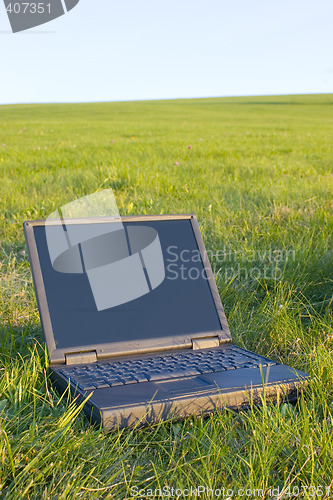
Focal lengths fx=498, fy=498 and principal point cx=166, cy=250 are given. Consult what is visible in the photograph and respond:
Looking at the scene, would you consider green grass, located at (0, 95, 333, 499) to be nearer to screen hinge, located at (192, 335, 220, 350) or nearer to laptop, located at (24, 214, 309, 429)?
laptop, located at (24, 214, 309, 429)

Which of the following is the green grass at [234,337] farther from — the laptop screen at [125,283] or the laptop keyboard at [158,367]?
the laptop screen at [125,283]

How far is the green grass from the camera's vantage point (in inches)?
58.5

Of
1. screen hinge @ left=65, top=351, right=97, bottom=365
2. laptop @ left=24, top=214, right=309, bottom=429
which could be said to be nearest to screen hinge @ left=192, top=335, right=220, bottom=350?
laptop @ left=24, top=214, right=309, bottom=429

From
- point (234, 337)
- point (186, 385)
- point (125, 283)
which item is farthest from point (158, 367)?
point (234, 337)

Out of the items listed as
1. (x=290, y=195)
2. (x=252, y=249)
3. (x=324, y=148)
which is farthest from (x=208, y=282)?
(x=324, y=148)

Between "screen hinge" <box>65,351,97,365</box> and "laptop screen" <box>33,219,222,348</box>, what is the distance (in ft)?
0.14

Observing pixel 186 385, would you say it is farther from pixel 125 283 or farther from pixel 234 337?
pixel 234 337

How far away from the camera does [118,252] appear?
2385 mm

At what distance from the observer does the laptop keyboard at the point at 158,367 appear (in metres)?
1.83

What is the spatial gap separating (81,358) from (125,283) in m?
0.43

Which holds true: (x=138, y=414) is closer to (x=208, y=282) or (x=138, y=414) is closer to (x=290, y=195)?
(x=208, y=282)

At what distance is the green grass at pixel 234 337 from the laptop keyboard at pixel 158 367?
0.41ft

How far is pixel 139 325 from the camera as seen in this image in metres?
2.22

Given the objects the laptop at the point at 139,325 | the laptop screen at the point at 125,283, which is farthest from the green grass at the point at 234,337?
the laptop screen at the point at 125,283
